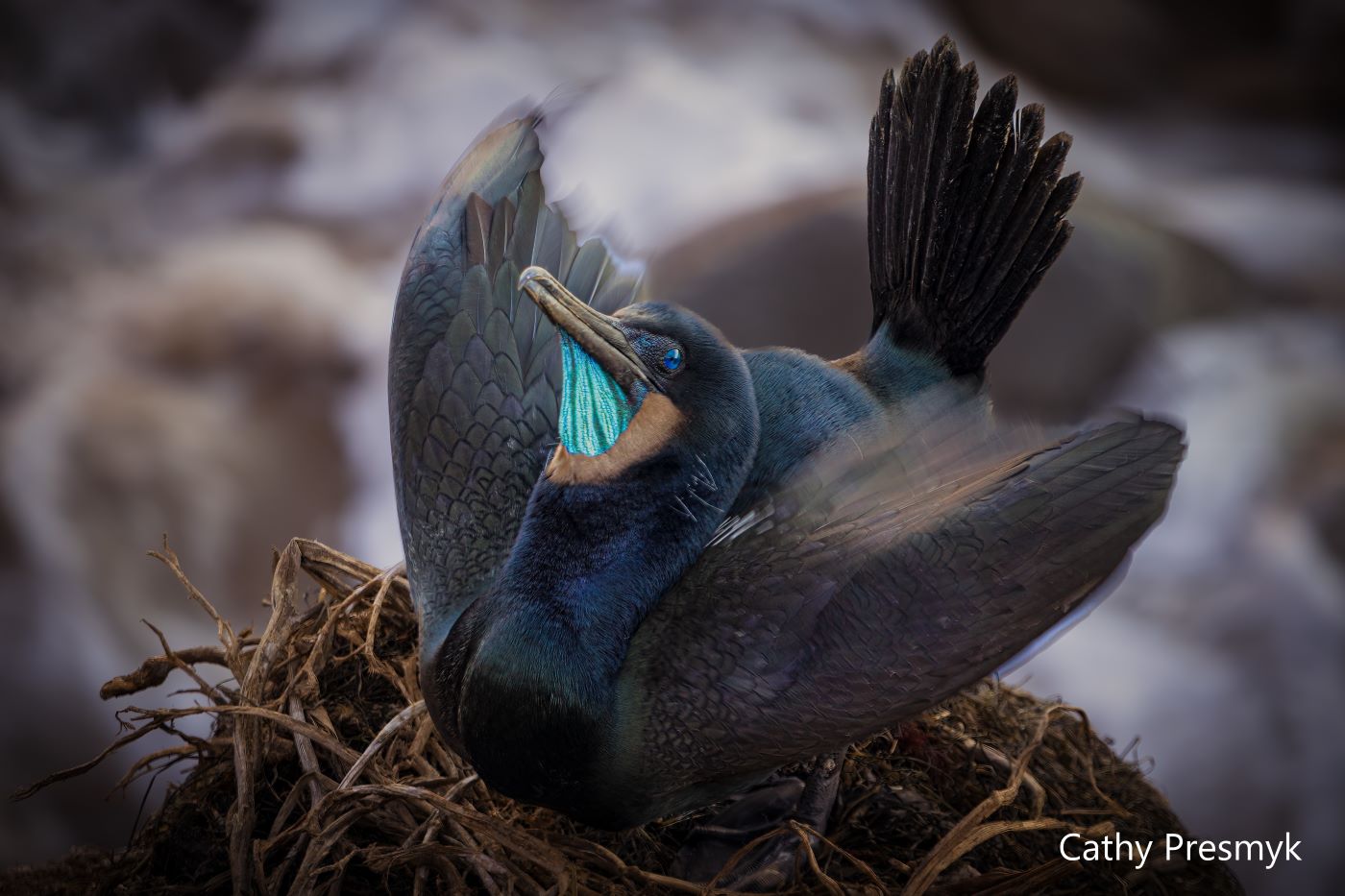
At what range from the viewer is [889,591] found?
0.66 meters

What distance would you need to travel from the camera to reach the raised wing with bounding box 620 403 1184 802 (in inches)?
25.9

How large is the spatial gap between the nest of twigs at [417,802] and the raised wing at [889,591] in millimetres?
116

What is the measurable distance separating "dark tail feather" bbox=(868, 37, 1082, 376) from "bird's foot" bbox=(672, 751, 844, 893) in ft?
1.12

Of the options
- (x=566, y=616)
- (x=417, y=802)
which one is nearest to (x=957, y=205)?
(x=566, y=616)

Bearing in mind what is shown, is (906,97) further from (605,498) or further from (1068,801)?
(1068,801)

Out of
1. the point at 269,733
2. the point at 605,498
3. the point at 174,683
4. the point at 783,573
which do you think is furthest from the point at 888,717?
the point at 174,683

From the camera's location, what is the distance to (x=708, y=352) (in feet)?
2.38

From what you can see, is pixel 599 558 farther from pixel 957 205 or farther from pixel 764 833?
pixel 957 205

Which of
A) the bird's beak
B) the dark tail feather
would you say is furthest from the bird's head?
the dark tail feather

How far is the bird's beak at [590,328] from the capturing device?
0.68 metres

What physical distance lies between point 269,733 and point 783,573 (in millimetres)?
408

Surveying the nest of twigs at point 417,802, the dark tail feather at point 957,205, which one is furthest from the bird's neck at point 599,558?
the dark tail feather at point 957,205

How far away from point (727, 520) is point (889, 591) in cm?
13

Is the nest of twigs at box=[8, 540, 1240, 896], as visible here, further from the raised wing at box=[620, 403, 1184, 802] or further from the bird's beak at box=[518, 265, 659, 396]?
the bird's beak at box=[518, 265, 659, 396]
